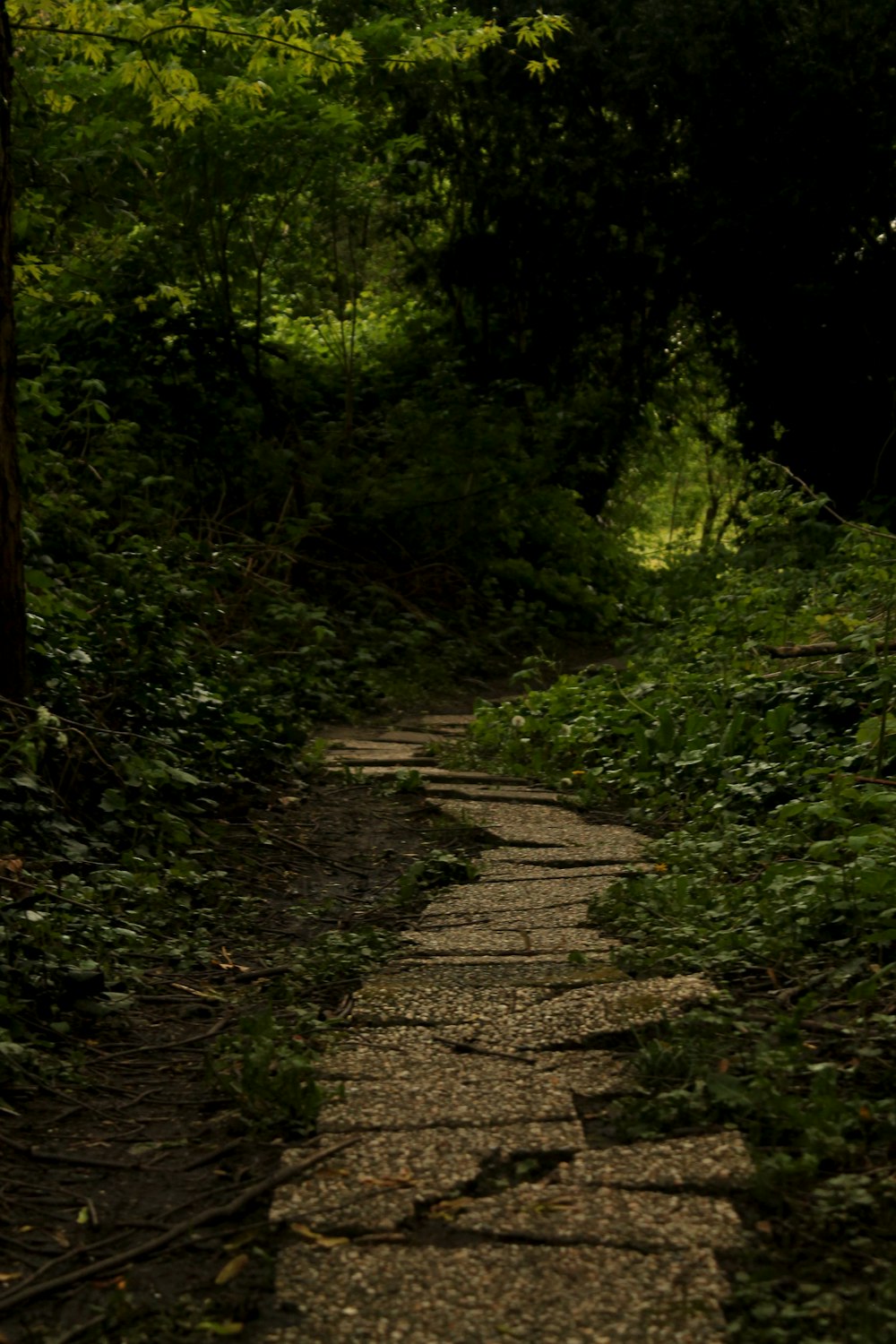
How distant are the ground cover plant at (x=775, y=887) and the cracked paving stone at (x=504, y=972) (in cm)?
11

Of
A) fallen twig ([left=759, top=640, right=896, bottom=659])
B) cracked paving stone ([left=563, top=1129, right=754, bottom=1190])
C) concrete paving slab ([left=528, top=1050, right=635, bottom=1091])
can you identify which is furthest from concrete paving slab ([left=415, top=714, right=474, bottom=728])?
cracked paving stone ([left=563, top=1129, right=754, bottom=1190])

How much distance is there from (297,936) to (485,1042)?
4.40 feet

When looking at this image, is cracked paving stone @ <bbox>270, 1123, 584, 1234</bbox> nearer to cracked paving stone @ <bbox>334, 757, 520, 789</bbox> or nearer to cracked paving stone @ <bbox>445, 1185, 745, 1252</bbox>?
cracked paving stone @ <bbox>445, 1185, 745, 1252</bbox>

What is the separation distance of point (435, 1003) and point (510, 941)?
0.57 m

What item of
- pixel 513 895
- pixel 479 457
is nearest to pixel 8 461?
pixel 513 895

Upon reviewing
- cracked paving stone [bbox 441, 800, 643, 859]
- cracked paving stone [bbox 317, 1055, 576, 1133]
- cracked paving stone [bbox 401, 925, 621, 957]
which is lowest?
cracked paving stone [bbox 441, 800, 643, 859]

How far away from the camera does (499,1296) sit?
204 centimetres

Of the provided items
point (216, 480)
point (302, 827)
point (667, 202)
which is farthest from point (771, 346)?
point (302, 827)

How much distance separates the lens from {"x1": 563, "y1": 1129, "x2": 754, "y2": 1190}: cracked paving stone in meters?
2.34

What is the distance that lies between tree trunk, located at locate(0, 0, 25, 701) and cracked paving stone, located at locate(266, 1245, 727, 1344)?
2.87 m

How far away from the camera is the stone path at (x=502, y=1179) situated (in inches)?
79.0

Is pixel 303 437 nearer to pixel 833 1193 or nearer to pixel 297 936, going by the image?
pixel 297 936

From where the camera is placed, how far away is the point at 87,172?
8.41 m

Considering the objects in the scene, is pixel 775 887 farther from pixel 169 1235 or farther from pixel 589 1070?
pixel 169 1235
